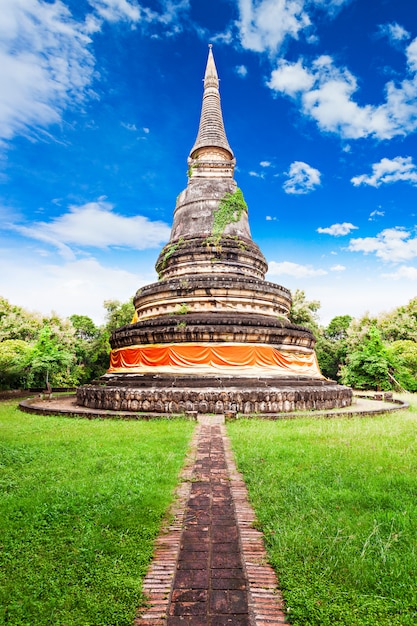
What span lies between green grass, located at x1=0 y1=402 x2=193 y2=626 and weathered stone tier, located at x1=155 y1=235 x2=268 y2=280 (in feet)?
40.3

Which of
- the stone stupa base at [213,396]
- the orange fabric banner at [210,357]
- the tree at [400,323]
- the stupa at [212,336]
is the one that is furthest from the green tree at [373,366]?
the tree at [400,323]

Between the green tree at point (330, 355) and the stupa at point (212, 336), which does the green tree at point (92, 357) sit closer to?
the stupa at point (212, 336)

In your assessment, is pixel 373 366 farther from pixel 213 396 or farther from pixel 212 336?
pixel 213 396

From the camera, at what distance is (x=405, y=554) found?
3.40 meters

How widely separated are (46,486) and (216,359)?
373 inches

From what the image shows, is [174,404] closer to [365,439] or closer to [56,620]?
[365,439]

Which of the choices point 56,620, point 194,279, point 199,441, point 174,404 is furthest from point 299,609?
point 194,279

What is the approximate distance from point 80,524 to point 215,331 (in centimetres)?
1079

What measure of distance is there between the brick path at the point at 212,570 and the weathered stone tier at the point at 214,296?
39.6 ft

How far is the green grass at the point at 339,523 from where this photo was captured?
282 centimetres

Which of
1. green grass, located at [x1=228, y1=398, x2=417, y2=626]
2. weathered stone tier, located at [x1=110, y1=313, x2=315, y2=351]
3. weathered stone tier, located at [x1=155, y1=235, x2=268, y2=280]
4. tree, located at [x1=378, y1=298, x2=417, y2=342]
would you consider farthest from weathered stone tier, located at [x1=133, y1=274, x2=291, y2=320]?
tree, located at [x1=378, y1=298, x2=417, y2=342]

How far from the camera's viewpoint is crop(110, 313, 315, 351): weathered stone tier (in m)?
14.6

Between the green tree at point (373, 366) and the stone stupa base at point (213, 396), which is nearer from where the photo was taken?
the stone stupa base at point (213, 396)

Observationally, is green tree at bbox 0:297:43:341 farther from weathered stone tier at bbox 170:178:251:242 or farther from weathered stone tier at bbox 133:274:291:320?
weathered stone tier at bbox 170:178:251:242
